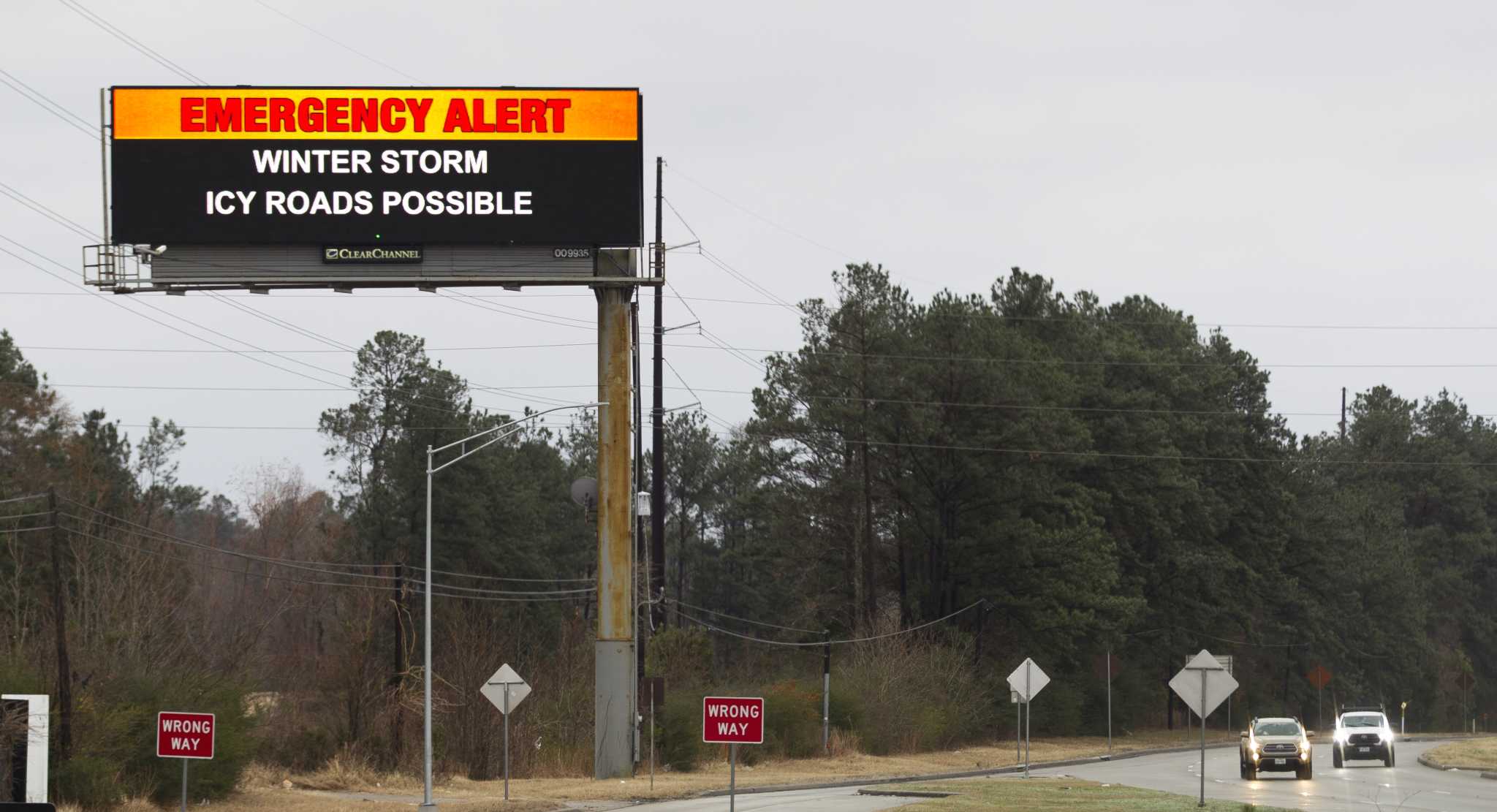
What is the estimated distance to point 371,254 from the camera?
4162 centimetres

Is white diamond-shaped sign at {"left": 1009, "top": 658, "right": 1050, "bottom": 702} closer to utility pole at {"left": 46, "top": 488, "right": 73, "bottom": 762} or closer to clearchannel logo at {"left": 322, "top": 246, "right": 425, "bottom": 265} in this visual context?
clearchannel logo at {"left": 322, "top": 246, "right": 425, "bottom": 265}

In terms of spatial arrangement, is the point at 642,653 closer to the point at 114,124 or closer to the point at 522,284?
the point at 522,284

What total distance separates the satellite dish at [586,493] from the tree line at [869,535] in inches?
194

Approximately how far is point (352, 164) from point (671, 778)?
1663 cm

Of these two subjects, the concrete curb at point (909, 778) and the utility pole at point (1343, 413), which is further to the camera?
the utility pole at point (1343, 413)

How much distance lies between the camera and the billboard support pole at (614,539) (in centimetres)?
4344

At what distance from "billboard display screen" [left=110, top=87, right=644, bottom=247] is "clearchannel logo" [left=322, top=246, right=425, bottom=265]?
0.51 feet

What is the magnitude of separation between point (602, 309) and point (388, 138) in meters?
6.46

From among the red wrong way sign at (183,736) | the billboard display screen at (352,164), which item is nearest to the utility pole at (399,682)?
the billboard display screen at (352,164)

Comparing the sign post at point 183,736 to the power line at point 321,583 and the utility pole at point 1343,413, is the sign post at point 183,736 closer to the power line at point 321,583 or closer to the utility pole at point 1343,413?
the power line at point 321,583

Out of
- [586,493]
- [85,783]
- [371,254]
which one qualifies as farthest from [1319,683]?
[85,783]

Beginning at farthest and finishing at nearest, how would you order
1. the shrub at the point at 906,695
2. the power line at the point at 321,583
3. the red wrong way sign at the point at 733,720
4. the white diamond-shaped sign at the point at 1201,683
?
1. the shrub at the point at 906,695
2. the power line at the point at 321,583
3. the white diamond-shaped sign at the point at 1201,683
4. the red wrong way sign at the point at 733,720

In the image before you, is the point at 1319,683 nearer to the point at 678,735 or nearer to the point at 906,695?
the point at 906,695

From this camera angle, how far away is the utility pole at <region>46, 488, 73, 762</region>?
31.7 meters
